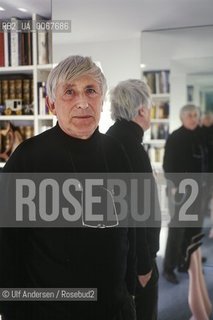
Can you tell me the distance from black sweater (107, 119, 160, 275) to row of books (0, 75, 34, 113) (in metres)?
0.38

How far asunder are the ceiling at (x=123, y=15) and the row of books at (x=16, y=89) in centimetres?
25

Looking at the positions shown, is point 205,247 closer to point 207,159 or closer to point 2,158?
point 207,159

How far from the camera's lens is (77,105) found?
4.02 ft

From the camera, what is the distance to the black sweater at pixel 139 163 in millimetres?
1421

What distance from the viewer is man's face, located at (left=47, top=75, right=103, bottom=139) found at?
1.22 metres

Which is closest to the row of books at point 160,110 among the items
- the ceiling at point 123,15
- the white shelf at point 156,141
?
the white shelf at point 156,141

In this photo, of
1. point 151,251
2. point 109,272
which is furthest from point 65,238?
point 151,251

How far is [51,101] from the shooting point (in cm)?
125

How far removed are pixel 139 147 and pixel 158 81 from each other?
16.2 inches

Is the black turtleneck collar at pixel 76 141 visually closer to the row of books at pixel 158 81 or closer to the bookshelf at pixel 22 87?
the bookshelf at pixel 22 87

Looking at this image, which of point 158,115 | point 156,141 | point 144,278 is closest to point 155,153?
point 156,141

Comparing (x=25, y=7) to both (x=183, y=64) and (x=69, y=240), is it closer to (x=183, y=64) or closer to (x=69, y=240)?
(x=183, y=64)

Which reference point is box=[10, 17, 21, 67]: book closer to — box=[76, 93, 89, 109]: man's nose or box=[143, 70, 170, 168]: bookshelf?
box=[76, 93, 89, 109]: man's nose

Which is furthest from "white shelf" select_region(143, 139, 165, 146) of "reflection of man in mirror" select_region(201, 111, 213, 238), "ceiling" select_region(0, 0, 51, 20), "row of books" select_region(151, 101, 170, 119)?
"ceiling" select_region(0, 0, 51, 20)
